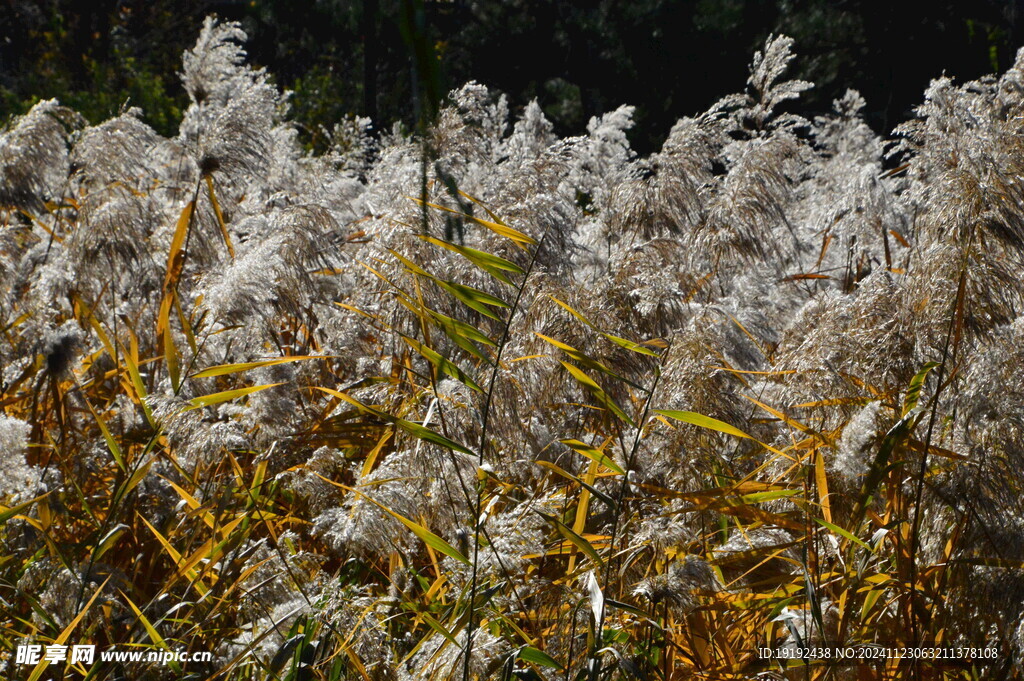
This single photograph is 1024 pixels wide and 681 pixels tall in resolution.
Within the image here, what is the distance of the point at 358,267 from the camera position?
2432 mm

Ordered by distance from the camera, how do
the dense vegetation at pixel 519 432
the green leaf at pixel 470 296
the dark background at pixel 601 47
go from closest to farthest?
the green leaf at pixel 470 296
the dense vegetation at pixel 519 432
the dark background at pixel 601 47

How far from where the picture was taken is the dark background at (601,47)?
43.3 feet

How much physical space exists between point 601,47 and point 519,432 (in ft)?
44.5

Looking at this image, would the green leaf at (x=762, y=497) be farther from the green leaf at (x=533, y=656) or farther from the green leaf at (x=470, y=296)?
the green leaf at (x=470, y=296)

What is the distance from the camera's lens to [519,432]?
6.52ft

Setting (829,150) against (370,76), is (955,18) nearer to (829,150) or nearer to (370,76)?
(370,76)

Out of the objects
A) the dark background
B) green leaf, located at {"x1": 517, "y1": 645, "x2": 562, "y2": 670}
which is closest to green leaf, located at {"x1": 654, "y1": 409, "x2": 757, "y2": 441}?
green leaf, located at {"x1": 517, "y1": 645, "x2": 562, "y2": 670}

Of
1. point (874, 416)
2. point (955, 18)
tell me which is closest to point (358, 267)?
point (874, 416)

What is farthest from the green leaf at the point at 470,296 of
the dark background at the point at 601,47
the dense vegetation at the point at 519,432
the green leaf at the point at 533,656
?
the dark background at the point at 601,47

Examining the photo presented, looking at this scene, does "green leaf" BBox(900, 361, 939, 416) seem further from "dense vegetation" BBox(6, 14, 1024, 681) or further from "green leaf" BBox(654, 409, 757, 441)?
"green leaf" BBox(654, 409, 757, 441)

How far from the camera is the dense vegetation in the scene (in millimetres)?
1614

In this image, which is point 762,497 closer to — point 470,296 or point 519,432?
point 519,432

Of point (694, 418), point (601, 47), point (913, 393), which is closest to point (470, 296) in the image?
point (694, 418)

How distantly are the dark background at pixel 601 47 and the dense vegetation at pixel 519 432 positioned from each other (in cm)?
1045
